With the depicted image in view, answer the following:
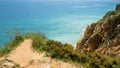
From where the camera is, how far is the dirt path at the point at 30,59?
45.4 ft

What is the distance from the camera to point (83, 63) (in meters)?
13.8

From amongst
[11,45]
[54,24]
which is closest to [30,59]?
[11,45]

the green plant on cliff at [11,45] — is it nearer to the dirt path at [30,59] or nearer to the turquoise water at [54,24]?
the dirt path at [30,59]

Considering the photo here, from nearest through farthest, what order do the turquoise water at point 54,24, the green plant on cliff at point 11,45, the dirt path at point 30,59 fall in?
the dirt path at point 30,59, the green plant on cliff at point 11,45, the turquoise water at point 54,24

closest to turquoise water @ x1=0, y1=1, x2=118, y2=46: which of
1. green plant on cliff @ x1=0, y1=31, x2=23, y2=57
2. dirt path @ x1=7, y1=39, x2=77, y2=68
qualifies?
green plant on cliff @ x1=0, y1=31, x2=23, y2=57

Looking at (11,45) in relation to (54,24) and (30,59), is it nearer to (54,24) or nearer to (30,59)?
(30,59)

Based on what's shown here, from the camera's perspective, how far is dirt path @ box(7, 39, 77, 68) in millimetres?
13852

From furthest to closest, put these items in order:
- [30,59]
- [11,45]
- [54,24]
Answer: [54,24] → [11,45] → [30,59]

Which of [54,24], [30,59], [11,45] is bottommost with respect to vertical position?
[54,24]

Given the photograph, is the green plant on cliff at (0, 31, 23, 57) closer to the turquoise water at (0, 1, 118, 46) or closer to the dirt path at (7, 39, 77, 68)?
the dirt path at (7, 39, 77, 68)

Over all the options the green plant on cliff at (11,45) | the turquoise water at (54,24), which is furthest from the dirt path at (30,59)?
the turquoise water at (54,24)

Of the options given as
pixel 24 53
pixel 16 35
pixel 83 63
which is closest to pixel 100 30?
pixel 16 35

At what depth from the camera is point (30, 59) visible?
1536 cm

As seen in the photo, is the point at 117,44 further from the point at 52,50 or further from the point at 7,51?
the point at 7,51
